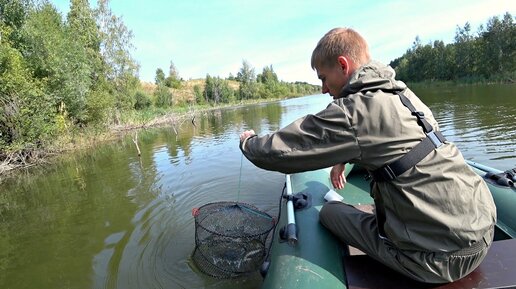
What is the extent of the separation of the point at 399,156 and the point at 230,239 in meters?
2.75

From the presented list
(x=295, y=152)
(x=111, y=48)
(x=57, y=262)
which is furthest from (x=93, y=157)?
(x=111, y=48)

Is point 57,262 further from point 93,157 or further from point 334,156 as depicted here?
point 93,157

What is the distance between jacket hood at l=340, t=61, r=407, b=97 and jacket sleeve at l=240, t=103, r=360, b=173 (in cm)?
16

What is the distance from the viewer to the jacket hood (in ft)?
5.76

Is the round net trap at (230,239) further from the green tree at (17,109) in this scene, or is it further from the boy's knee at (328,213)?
the green tree at (17,109)

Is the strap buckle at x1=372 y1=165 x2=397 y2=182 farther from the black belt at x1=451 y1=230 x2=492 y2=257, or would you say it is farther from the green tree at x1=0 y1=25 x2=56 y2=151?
the green tree at x1=0 y1=25 x2=56 y2=151

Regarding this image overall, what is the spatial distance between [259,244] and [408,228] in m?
2.37

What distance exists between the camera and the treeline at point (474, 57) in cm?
4416

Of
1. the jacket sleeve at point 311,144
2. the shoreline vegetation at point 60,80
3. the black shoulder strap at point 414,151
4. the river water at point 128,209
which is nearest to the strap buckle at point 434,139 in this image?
the black shoulder strap at point 414,151

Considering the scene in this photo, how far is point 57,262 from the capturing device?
4.88m

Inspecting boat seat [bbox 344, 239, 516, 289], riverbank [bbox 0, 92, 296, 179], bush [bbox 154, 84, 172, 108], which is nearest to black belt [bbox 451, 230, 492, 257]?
boat seat [bbox 344, 239, 516, 289]

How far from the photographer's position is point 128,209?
6.74 metres

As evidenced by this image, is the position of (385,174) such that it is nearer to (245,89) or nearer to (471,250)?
(471,250)

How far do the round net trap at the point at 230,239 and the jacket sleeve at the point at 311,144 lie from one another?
200 cm
